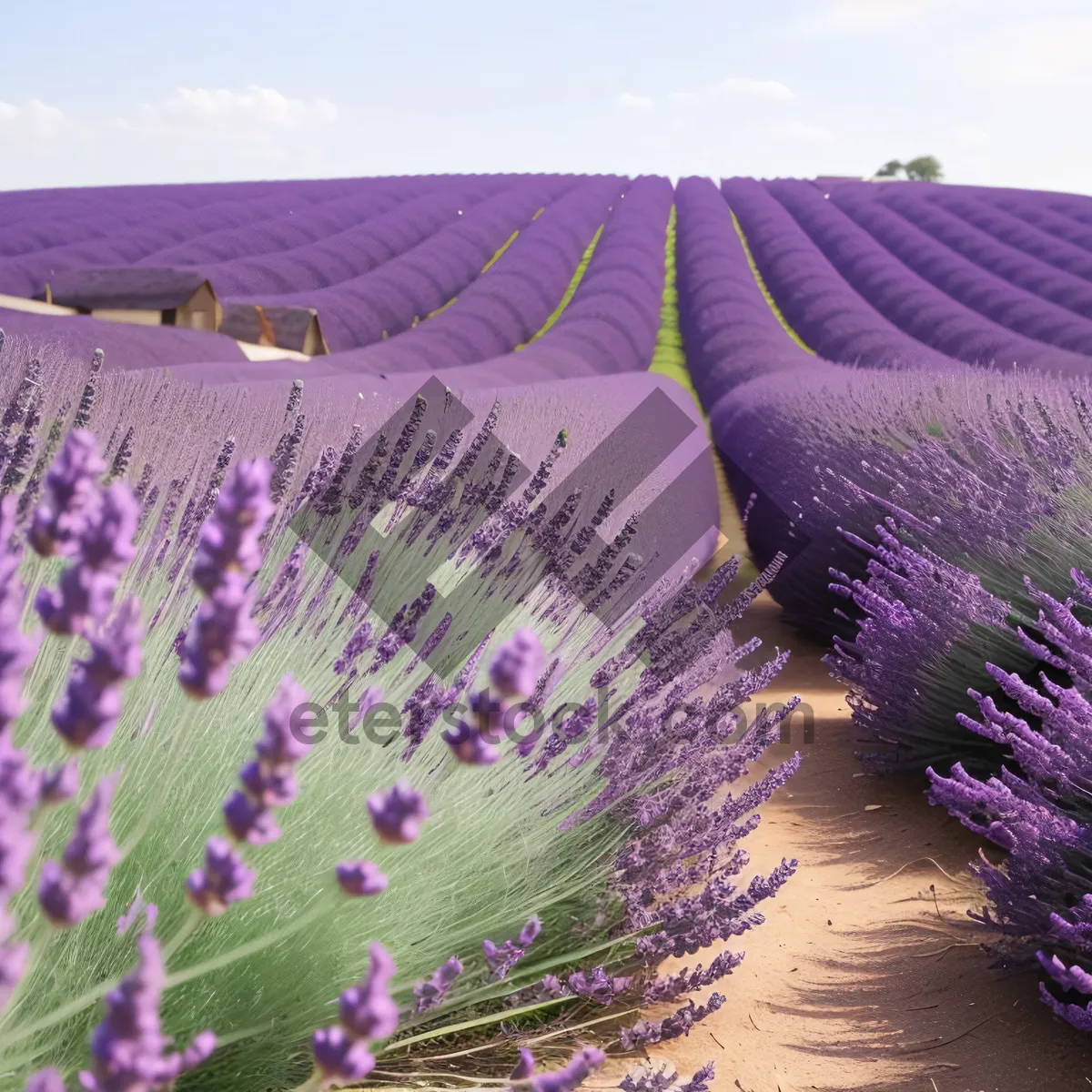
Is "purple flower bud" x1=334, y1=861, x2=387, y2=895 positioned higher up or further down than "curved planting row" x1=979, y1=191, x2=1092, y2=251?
further down

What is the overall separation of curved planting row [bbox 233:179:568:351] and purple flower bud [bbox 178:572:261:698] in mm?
14824

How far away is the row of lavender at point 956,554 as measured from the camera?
2.12 metres

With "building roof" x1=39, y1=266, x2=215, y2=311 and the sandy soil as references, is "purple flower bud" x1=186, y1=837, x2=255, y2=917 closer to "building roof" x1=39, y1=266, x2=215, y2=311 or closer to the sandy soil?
the sandy soil

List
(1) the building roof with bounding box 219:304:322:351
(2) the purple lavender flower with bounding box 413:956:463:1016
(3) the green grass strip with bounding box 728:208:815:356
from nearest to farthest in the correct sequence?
(2) the purple lavender flower with bounding box 413:956:463:1016 < (1) the building roof with bounding box 219:304:322:351 < (3) the green grass strip with bounding box 728:208:815:356

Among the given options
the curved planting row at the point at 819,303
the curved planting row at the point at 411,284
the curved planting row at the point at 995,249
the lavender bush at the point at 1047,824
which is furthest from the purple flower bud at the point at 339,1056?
the curved planting row at the point at 995,249

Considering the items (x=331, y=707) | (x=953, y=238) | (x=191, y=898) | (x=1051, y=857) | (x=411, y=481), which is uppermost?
(x=953, y=238)

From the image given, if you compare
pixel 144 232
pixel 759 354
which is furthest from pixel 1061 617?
pixel 144 232

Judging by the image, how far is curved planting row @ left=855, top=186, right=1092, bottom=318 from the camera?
55.8 ft

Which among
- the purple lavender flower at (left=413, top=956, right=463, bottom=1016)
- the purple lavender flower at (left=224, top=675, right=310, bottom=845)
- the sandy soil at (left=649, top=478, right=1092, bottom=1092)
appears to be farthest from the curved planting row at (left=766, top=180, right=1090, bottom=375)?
the purple lavender flower at (left=224, top=675, right=310, bottom=845)

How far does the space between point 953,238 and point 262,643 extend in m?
22.7

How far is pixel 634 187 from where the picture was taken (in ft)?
106

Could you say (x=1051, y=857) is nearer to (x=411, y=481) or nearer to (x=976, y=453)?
(x=411, y=481)

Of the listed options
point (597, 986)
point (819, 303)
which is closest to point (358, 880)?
point (597, 986)

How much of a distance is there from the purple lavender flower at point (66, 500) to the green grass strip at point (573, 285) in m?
15.3
